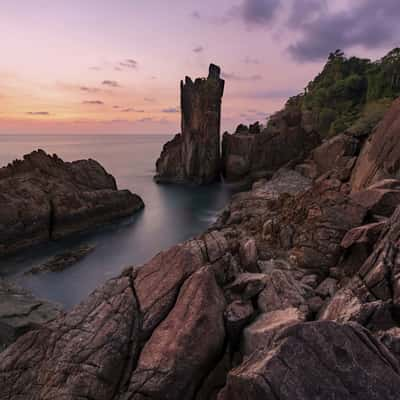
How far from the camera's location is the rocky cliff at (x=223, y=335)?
565 cm

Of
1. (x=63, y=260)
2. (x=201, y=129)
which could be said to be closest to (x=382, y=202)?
(x=63, y=260)

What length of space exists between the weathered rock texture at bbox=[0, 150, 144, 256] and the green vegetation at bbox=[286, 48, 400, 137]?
4640 cm

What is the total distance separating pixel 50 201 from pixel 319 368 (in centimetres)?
3579

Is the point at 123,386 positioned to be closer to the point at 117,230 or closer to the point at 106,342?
the point at 106,342

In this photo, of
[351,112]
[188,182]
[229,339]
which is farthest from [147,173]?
[229,339]

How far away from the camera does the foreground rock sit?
51.1 ft

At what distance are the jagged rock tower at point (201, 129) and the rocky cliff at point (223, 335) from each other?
167ft

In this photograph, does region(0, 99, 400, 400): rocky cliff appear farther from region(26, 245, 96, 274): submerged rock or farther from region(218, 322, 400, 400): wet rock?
region(26, 245, 96, 274): submerged rock

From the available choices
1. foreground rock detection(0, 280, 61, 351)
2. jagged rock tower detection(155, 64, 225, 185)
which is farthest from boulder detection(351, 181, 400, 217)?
jagged rock tower detection(155, 64, 225, 185)

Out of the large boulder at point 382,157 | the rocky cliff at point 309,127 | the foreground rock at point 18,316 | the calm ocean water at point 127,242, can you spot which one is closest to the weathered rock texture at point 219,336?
the foreground rock at point 18,316

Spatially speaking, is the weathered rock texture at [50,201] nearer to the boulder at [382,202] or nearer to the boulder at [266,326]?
the boulder at [266,326]

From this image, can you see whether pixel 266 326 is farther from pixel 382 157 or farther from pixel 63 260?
pixel 63 260

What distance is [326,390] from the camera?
210 inches

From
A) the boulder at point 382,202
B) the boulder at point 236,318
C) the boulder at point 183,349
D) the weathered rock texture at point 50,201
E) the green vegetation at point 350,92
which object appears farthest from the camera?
the green vegetation at point 350,92
